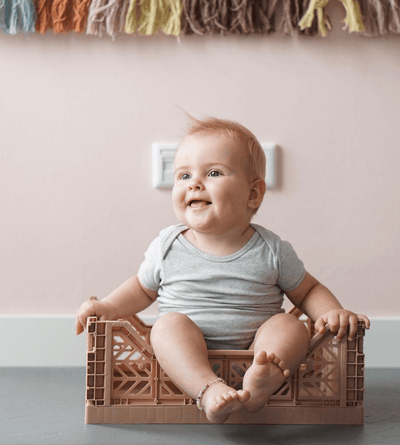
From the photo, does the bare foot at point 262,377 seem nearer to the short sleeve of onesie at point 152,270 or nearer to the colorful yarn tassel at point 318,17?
the short sleeve of onesie at point 152,270

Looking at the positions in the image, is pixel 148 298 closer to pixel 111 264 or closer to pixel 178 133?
pixel 111 264

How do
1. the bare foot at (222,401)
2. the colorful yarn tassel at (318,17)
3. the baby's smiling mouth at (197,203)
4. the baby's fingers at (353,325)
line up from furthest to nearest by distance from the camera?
the colorful yarn tassel at (318,17)
the baby's smiling mouth at (197,203)
the baby's fingers at (353,325)
the bare foot at (222,401)

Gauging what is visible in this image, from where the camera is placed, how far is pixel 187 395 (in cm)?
84

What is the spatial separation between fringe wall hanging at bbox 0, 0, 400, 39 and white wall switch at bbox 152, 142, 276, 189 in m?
0.24

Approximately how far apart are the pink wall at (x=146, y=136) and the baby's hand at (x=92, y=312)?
319mm

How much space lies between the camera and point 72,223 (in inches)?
50.0

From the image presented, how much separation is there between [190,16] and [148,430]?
832mm

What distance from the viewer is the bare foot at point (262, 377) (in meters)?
0.75

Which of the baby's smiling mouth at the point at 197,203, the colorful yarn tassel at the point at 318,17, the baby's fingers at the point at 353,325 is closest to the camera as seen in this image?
the baby's fingers at the point at 353,325

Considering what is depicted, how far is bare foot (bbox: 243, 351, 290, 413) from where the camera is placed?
29.6 inches

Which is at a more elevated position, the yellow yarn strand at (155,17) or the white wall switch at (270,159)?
the yellow yarn strand at (155,17)

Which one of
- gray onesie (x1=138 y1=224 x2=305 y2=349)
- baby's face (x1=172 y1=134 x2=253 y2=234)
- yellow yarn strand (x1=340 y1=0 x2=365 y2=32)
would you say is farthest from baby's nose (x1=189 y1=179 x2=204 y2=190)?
yellow yarn strand (x1=340 y1=0 x2=365 y2=32)

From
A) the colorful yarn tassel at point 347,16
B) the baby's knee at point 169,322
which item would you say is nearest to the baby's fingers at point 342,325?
the baby's knee at point 169,322

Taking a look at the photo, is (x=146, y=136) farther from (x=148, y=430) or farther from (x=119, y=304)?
(x=148, y=430)
